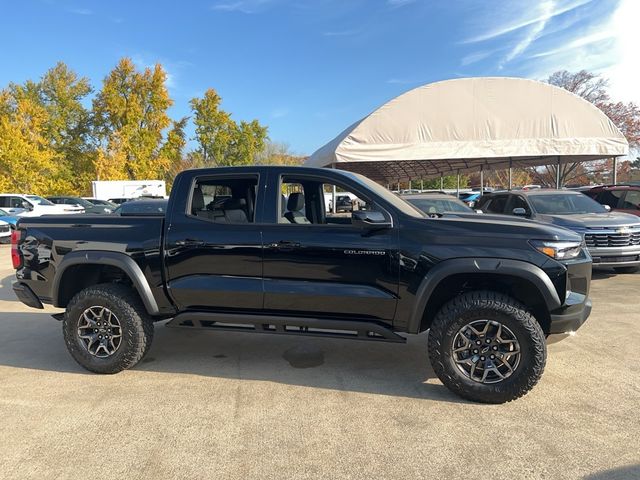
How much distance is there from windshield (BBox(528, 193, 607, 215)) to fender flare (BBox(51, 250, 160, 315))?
7592mm

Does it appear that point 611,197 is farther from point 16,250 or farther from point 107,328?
point 16,250

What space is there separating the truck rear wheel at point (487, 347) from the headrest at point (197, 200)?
2.33m

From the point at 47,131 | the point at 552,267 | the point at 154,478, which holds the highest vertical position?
the point at 47,131

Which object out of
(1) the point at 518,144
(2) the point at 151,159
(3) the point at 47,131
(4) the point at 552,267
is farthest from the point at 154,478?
(3) the point at 47,131

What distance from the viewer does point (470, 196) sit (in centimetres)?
3262

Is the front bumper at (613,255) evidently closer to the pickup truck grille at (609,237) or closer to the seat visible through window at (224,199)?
the pickup truck grille at (609,237)

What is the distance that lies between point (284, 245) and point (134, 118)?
132 feet

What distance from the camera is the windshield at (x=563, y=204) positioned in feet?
28.5

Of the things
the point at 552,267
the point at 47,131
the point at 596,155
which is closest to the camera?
the point at 552,267

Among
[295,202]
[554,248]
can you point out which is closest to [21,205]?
[295,202]

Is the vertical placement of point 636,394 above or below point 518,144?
below

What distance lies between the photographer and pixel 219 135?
4038cm

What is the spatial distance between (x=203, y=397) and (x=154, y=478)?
40.7 inches

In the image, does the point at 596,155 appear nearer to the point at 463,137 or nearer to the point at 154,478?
the point at 463,137
